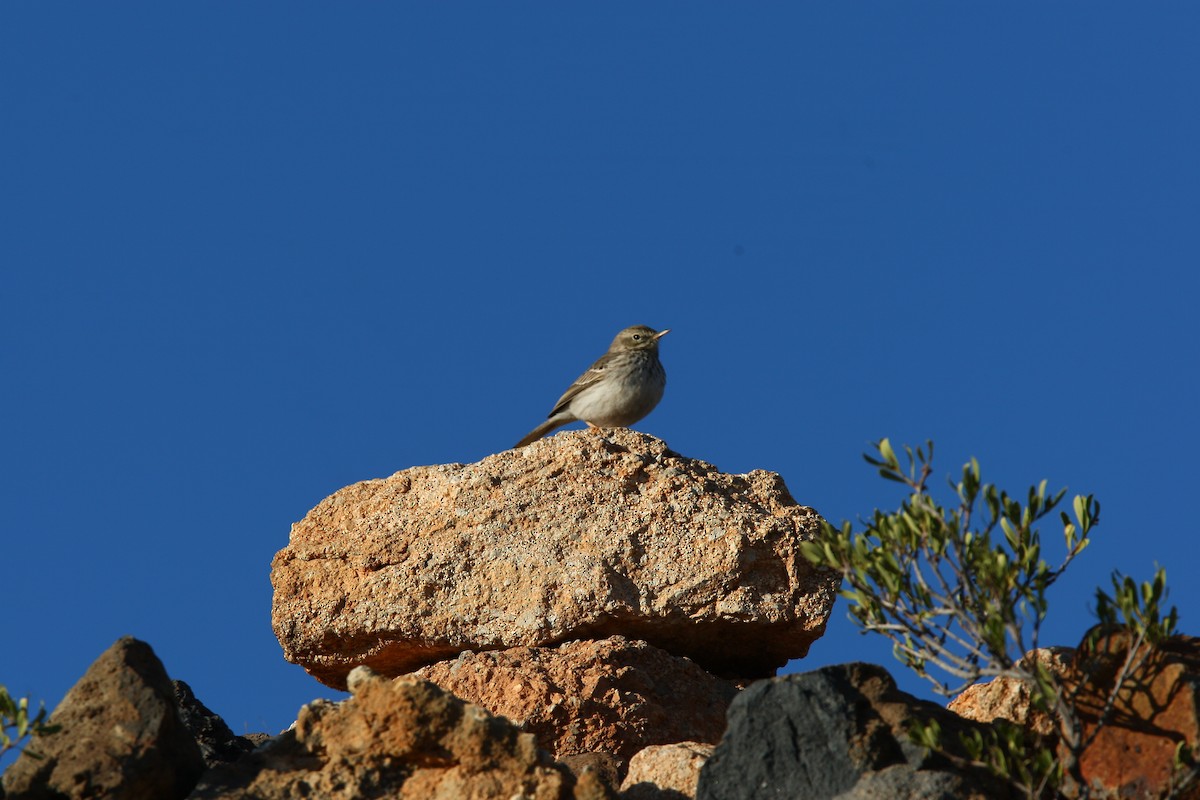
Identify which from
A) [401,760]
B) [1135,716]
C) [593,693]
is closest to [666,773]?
[401,760]

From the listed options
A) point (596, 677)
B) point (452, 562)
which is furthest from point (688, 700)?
point (452, 562)

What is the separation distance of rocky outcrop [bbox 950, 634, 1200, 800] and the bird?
7.27 meters

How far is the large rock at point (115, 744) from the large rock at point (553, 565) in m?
2.69

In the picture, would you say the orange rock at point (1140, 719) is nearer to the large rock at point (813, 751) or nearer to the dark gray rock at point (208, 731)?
the large rock at point (813, 751)

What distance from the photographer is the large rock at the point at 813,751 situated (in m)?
6.30

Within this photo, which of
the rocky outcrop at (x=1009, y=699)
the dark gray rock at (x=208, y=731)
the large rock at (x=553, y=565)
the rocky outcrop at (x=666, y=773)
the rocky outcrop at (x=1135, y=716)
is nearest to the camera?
the rocky outcrop at (x=1135, y=716)

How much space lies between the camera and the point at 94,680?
661 centimetres

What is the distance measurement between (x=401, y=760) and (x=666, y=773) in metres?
1.31

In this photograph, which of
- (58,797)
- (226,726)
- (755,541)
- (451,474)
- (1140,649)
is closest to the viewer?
(58,797)

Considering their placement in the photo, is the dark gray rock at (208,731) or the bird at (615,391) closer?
the dark gray rock at (208,731)

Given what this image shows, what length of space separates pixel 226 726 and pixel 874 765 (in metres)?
3.92

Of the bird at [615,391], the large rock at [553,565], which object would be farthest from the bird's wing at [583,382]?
the large rock at [553,565]

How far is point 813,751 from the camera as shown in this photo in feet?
20.9

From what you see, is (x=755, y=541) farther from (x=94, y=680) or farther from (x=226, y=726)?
(x=94, y=680)
